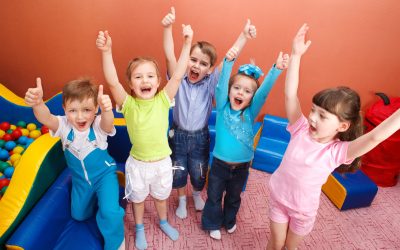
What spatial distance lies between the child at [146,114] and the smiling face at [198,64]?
0.19m

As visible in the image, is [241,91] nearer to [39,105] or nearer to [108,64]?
[108,64]

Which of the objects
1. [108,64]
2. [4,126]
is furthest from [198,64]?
[4,126]

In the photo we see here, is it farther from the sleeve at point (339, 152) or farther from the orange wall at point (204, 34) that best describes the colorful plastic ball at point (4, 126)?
the sleeve at point (339, 152)

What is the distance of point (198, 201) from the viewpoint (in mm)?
2289

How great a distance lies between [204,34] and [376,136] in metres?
1.59

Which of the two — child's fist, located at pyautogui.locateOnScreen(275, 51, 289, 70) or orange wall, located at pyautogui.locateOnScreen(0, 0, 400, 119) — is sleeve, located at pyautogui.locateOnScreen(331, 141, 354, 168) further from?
orange wall, located at pyautogui.locateOnScreen(0, 0, 400, 119)

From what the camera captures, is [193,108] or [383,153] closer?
[193,108]

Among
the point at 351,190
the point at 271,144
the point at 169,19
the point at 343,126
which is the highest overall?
the point at 169,19

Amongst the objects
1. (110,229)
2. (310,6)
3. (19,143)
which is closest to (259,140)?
(310,6)

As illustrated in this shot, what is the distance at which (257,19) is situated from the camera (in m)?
2.41

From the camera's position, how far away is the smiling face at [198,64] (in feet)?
6.01

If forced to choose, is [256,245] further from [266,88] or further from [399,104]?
[399,104]

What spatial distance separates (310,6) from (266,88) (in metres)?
1.17

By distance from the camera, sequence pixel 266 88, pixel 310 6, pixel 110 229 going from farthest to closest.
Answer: pixel 310 6 < pixel 110 229 < pixel 266 88
